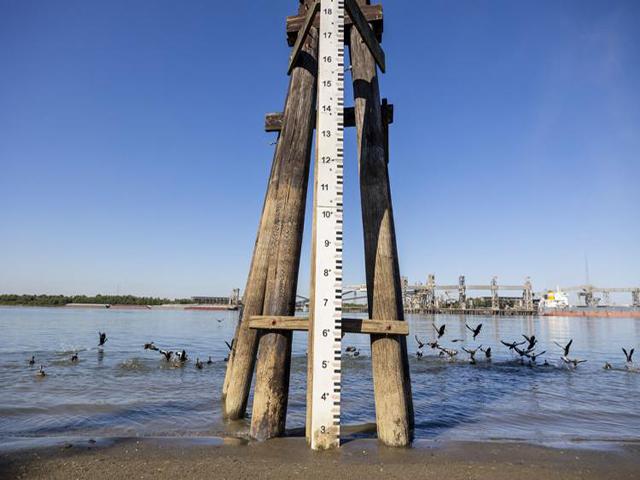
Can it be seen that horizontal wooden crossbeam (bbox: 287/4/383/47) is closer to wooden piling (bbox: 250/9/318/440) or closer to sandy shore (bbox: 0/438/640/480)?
wooden piling (bbox: 250/9/318/440)

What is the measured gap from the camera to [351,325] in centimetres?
480

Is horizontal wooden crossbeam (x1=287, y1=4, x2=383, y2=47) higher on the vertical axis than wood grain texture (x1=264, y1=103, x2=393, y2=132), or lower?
higher

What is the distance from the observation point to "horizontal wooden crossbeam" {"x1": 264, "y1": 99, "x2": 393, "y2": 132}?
261 inches

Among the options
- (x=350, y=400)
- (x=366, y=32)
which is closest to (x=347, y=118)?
(x=366, y=32)

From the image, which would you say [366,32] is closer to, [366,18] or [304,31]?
[366,18]

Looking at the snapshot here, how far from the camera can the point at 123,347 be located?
73.9ft

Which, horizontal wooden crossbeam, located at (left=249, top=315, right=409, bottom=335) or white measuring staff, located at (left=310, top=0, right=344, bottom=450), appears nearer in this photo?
Answer: white measuring staff, located at (left=310, top=0, right=344, bottom=450)

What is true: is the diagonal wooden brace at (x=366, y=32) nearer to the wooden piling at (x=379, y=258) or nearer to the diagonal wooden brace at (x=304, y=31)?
the wooden piling at (x=379, y=258)

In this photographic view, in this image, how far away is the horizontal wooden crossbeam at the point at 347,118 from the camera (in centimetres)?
664

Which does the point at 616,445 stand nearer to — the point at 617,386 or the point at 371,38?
the point at 371,38

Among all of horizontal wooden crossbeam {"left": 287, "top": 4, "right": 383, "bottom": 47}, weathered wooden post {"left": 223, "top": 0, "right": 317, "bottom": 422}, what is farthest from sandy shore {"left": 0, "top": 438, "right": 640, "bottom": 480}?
horizontal wooden crossbeam {"left": 287, "top": 4, "right": 383, "bottom": 47}

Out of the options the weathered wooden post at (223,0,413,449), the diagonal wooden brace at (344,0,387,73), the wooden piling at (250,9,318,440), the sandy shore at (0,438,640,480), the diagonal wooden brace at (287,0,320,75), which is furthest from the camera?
the diagonal wooden brace at (287,0,320,75)

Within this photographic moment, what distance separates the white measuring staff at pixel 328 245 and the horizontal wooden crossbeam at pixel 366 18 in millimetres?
1520

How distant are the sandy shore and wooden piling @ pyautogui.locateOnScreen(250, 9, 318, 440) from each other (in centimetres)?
44
